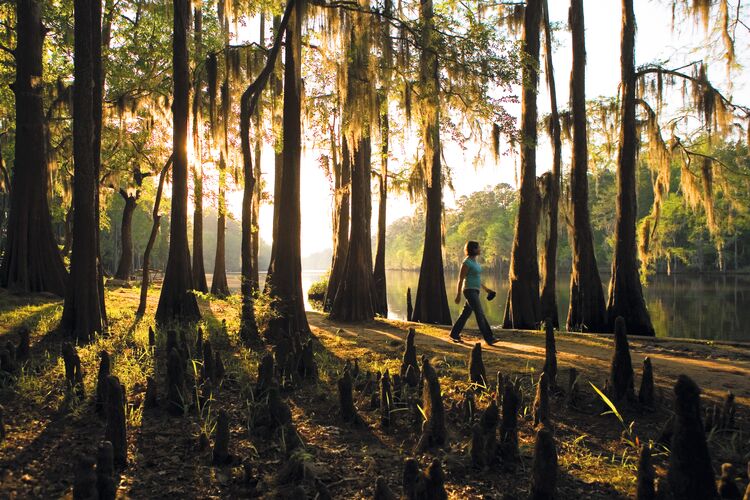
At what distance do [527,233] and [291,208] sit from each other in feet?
23.5

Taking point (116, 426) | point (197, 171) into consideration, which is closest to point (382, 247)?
point (197, 171)

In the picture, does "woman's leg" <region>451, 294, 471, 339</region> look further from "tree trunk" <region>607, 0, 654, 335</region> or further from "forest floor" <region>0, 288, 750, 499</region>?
"tree trunk" <region>607, 0, 654, 335</region>

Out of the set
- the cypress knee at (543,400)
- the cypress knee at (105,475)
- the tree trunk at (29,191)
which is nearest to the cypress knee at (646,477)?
the cypress knee at (543,400)

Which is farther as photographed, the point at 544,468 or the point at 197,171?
the point at 197,171

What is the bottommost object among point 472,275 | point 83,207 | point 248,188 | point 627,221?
point 472,275

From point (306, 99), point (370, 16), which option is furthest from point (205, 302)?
point (370, 16)

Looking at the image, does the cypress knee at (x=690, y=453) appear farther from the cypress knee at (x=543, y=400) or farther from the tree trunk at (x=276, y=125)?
the tree trunk at (x=276, y=125)

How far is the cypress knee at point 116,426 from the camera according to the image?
3469mm

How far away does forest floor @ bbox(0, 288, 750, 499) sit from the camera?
329 cm

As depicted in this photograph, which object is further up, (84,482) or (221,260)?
(221,260)

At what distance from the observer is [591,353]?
298 inches

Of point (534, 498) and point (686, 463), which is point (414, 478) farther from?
point (686, 463)

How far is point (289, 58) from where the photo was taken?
8531 millimetres

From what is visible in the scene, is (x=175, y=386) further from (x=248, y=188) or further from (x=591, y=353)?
(x=591, y=353)
